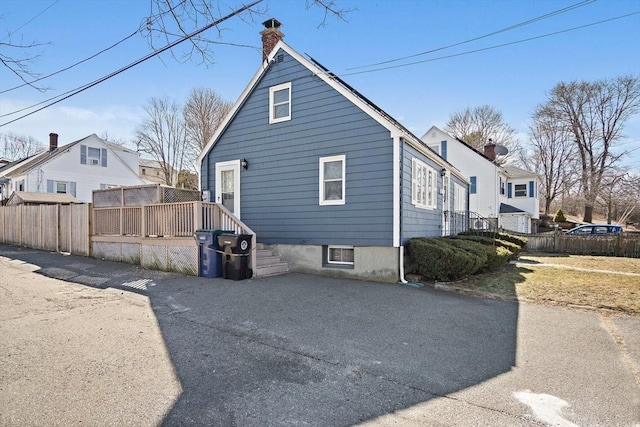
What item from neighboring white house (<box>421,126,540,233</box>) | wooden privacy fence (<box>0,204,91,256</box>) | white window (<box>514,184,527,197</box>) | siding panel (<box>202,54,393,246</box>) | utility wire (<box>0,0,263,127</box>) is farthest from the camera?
white window (<box>514,184,527,197</box>)

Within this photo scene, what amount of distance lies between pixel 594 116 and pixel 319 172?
121 ft

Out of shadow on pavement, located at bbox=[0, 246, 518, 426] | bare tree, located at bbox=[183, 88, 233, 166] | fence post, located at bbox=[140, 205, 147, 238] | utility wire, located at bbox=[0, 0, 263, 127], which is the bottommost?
shadow on pavement, located at bbox=[0, 246, 518, 426]

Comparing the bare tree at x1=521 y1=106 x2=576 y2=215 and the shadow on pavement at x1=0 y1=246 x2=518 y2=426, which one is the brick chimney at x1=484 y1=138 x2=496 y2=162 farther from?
the shadow on pavement at x1=0 y1=246 x2=518 y2=426

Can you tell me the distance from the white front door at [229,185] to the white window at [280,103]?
2.02m

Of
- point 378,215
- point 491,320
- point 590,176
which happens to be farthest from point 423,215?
point 590,176

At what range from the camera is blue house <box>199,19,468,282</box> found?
371 inches

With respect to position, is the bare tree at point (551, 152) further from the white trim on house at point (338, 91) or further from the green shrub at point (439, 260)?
the green shrub at point (439, 260)

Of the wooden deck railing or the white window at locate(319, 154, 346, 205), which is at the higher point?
the white window at locate(319, 154, 346, 205)

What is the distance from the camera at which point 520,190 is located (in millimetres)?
29344

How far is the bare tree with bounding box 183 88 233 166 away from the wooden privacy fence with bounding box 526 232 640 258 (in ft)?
88.7

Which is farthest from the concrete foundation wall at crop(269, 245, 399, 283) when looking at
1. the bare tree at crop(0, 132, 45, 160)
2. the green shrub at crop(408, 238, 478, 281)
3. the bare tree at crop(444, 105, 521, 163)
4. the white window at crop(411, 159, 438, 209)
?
the bare tree at crop(0, 132, 45, 160)

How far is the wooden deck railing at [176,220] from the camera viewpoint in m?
9.37

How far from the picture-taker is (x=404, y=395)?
3404mm

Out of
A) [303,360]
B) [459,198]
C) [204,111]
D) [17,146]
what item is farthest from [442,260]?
[17,146]
